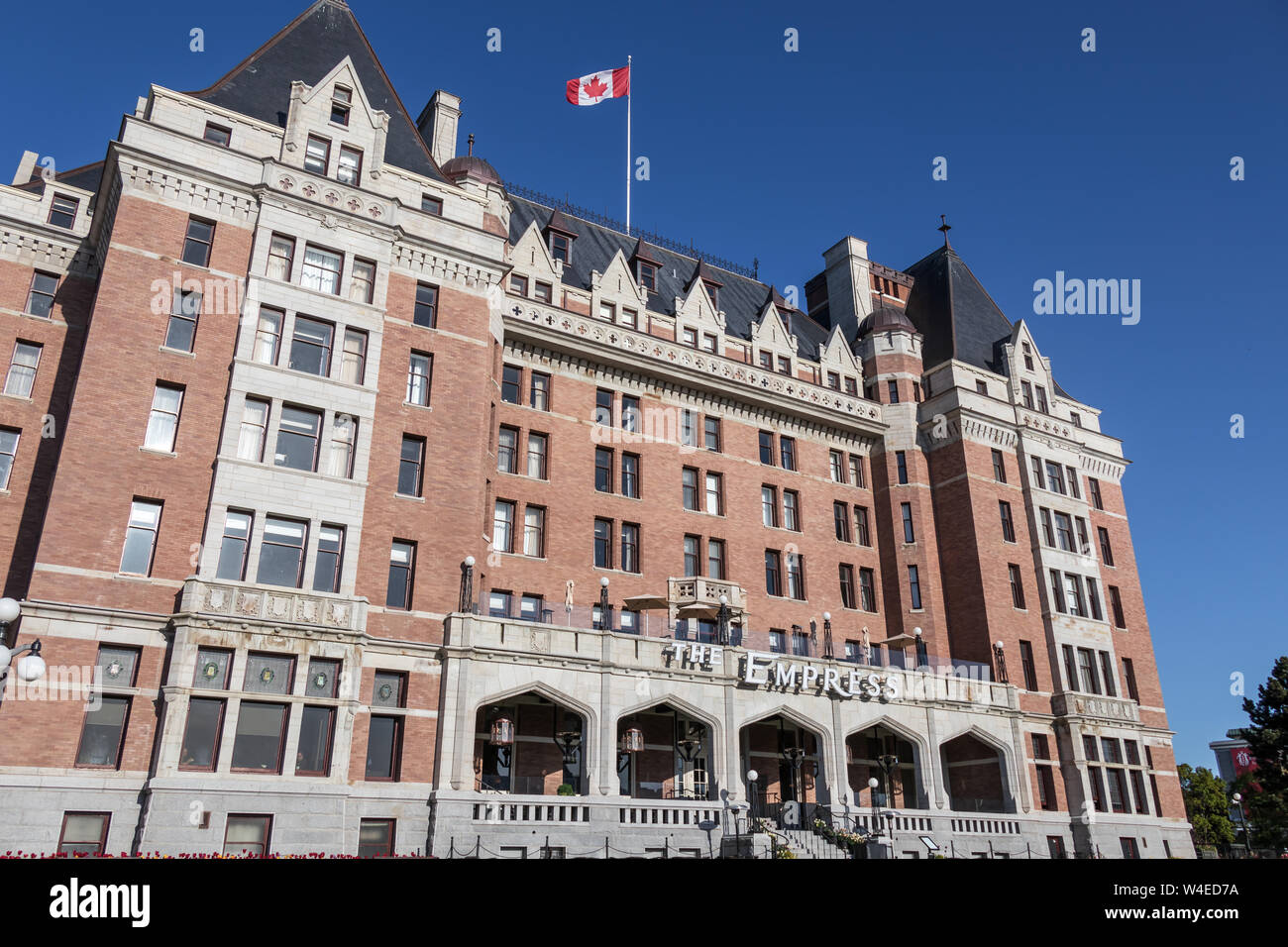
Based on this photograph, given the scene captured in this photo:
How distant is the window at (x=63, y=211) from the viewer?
34.3 meters

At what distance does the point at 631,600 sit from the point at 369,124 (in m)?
20.6

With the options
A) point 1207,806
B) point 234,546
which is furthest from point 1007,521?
point 1207,806

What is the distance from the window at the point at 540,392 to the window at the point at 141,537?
15871 mm

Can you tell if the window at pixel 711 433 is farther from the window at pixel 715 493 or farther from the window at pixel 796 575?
the window at pixel 796 575

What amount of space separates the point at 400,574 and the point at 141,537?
7.63 meters

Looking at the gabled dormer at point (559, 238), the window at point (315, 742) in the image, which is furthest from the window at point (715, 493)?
the window at point (315, 742)

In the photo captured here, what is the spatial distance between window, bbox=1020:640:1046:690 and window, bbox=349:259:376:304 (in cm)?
3397

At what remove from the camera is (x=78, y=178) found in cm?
3659

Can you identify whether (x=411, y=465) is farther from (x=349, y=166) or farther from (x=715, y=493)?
(x=715, y=493)

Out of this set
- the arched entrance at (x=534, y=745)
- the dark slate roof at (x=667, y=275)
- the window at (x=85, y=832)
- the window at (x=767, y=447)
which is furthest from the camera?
the dark slate roof at (x=667, y=275)

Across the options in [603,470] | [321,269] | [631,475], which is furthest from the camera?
[631,475]

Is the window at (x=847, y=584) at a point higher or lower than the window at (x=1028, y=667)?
higher
